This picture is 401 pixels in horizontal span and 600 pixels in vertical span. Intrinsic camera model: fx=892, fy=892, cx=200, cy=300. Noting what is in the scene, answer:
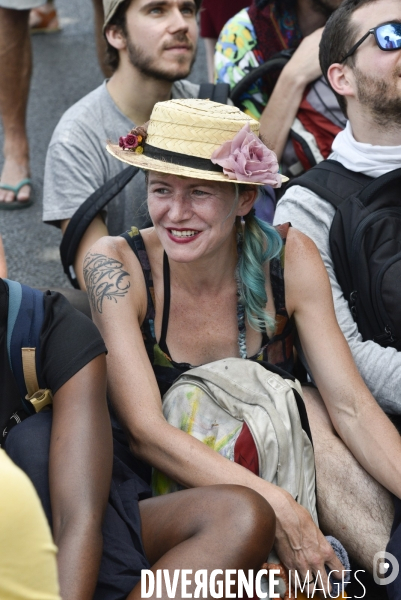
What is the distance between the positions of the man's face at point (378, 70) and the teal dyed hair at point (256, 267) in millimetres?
736

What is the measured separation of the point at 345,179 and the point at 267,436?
116cm

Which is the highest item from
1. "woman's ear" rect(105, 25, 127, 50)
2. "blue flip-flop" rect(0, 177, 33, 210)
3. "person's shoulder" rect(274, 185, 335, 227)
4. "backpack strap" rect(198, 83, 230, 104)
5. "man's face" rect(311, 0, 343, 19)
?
"man's face" rect(311, 0, 343, 19)

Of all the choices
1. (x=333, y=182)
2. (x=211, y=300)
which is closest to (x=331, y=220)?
(x=333, y=182)

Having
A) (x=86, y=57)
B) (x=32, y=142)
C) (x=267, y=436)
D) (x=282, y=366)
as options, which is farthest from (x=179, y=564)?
(x=86, y=57)

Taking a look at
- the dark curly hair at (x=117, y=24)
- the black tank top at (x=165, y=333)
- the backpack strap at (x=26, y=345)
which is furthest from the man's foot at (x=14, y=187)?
the backpack strap at (x=26, y=345)

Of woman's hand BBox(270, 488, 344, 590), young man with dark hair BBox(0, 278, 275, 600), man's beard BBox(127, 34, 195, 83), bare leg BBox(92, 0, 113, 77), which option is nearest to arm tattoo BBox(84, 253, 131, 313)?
young man with dark hair BBox(0, 278, 275, 600)

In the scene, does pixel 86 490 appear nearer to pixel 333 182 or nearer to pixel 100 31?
A: pixel 333 182

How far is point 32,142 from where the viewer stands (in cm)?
561

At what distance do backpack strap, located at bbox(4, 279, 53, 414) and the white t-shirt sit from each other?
1103mm

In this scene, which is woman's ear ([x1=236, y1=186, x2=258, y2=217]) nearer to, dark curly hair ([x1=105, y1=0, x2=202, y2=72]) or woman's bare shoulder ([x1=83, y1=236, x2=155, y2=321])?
woman's bare shoulder ([x1=83, y1=236, x2=155, y2=321])

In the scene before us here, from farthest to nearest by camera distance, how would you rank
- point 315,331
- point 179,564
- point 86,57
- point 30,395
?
point 86,57 < point 315,331 < point 30,395 < point 179,564

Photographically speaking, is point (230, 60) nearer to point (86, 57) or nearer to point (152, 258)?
point (152, 258)

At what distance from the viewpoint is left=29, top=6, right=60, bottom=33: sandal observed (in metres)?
7.06

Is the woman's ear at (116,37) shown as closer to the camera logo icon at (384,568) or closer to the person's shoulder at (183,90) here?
the person's shoulder at (183,90)
